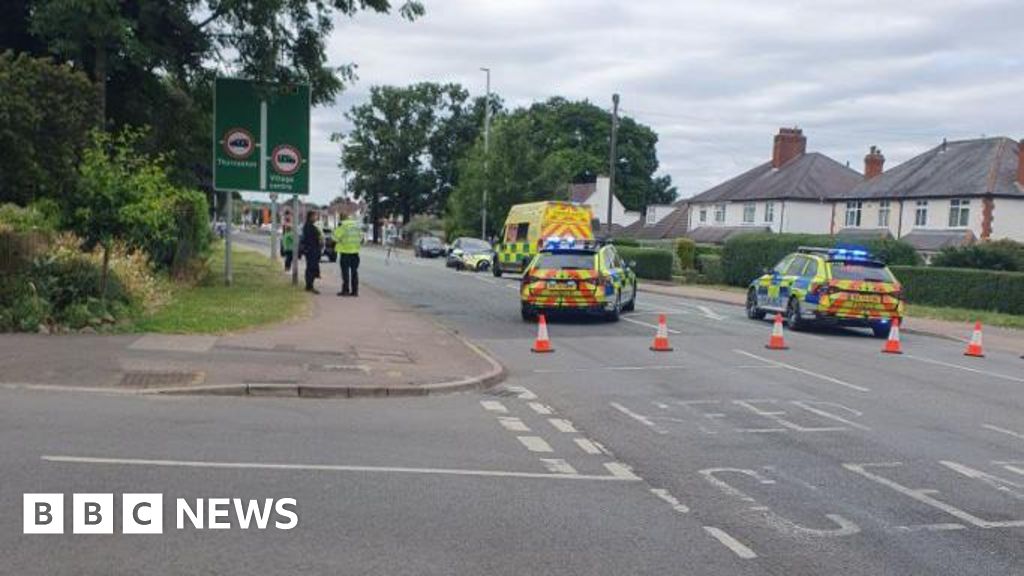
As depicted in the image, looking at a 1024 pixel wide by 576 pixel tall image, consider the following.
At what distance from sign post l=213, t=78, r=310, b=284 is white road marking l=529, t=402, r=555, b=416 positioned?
12930 millimetres

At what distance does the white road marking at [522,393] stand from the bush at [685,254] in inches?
1246

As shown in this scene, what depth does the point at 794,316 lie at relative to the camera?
19344 millimetres

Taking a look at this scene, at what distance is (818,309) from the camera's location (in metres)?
18.6

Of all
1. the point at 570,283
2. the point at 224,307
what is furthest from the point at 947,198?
the point at 224,307

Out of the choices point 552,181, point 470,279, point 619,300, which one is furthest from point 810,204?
point 619,300

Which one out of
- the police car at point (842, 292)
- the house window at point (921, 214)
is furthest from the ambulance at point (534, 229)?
the house window at point (921, 214)

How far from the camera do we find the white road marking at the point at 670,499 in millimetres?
6211

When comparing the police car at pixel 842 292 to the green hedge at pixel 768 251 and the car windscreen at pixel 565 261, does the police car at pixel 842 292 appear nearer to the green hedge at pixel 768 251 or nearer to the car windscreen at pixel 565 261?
the car windscreen at pixel 565 261

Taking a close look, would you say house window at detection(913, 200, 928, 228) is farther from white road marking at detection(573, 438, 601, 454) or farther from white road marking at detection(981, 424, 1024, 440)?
white road marking at detection(573, 438, 601, 454)

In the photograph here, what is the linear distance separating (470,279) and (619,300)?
49.3ft

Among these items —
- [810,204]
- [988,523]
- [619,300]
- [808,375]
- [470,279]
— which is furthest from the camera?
[810,204]

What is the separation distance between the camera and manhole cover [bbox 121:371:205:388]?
9.91 metres

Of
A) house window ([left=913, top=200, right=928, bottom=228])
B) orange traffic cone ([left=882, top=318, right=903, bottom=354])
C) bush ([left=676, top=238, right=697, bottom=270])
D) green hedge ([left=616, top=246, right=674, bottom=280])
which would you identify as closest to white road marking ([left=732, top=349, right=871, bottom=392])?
orange traffic cone ([left=882, top=318, right=903, bottom=354])

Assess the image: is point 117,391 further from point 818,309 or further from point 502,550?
point 818,309
